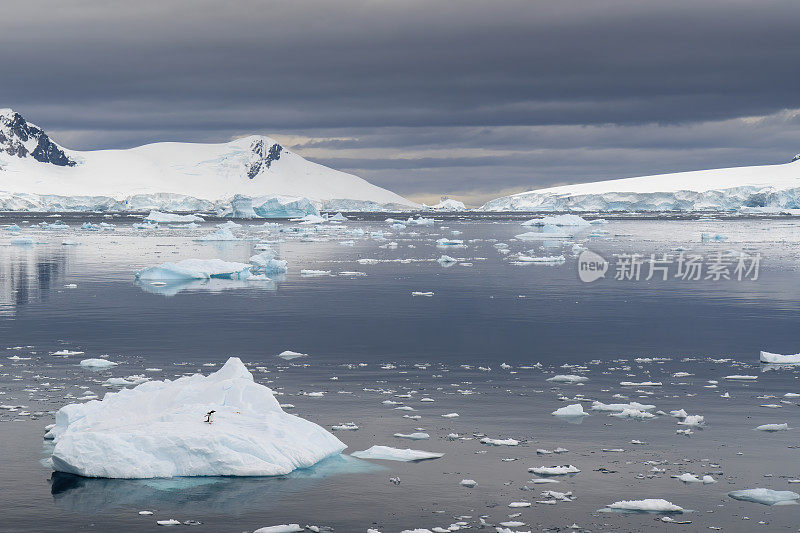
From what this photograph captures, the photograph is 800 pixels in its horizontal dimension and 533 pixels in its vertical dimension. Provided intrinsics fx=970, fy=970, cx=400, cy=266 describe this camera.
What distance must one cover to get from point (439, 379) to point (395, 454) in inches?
187

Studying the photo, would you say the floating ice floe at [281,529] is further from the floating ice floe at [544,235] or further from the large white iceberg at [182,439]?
the floating ice floe at [544,235]

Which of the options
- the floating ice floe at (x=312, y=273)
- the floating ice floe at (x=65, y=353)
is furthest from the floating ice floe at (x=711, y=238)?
the floating ice floe at (x=65, y=353)

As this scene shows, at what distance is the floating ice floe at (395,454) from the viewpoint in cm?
1110

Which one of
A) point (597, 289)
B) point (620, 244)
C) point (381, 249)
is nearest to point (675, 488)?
point (597, 289)

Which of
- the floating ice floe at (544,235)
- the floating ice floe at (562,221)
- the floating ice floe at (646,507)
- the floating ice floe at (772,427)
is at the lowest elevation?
the floating ice floe at (646,507)

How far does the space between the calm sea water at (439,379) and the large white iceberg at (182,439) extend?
→ 20 centimetres

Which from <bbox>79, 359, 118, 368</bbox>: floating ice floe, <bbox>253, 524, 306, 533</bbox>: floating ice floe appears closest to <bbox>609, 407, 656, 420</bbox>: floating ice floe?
<bbox>253, 524, 306, 533</bbox>: floating ice floe

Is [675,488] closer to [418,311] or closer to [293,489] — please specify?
[293,489]

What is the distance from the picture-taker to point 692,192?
474ft

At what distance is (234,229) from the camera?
297 feet

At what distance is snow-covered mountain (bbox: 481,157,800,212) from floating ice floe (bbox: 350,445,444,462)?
447 feet

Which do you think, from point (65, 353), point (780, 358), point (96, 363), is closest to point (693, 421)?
point (780, 358)

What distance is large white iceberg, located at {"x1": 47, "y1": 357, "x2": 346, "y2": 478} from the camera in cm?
1055

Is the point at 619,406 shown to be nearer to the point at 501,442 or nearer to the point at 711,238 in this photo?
the point at 501,442
